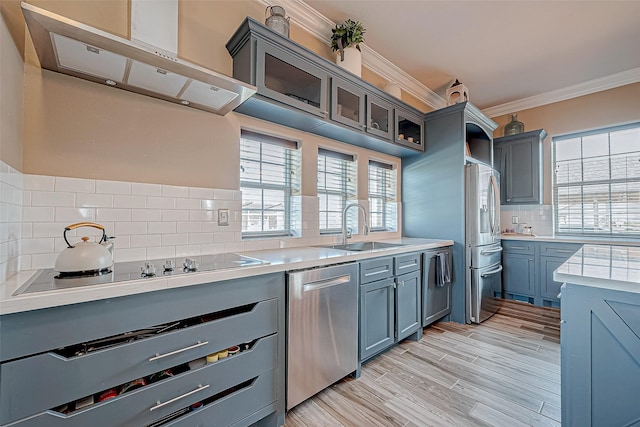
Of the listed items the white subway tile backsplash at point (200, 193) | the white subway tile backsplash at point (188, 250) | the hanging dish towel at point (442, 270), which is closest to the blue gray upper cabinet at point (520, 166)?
the hanging dish towel at point (442, 270)

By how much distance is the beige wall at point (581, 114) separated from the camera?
11.2ft

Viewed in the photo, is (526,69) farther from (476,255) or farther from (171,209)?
(171,209)

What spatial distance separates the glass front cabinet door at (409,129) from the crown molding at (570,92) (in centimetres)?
216

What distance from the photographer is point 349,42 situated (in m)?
2.42

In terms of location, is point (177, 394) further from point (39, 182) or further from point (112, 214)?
point (39, 182)

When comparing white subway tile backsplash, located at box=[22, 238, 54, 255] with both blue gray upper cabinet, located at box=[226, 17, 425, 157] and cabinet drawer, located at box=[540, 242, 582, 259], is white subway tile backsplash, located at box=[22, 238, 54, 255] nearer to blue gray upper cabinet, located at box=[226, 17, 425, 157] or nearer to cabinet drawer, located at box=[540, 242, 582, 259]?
blue gray upper cabinet, located at box=[226, 17, 425, 157]

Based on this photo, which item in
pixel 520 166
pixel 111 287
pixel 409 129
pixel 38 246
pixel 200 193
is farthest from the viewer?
pixel 520 166

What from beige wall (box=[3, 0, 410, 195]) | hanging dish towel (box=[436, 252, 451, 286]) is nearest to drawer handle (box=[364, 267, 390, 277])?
hanging dish towel (box=[436, 252, 451, 286])

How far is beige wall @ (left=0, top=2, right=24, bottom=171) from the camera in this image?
1047 mm

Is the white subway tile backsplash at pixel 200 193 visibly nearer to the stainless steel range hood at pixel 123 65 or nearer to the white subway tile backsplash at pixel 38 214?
the stainless steel range hood at pixel 123 65

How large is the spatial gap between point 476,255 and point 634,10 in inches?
99.4

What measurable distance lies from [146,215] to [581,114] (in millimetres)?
5270

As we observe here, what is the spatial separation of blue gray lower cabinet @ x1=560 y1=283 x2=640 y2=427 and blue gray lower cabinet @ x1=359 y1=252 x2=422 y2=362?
3.56 ft

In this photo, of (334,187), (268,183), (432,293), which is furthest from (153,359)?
(432,293)
